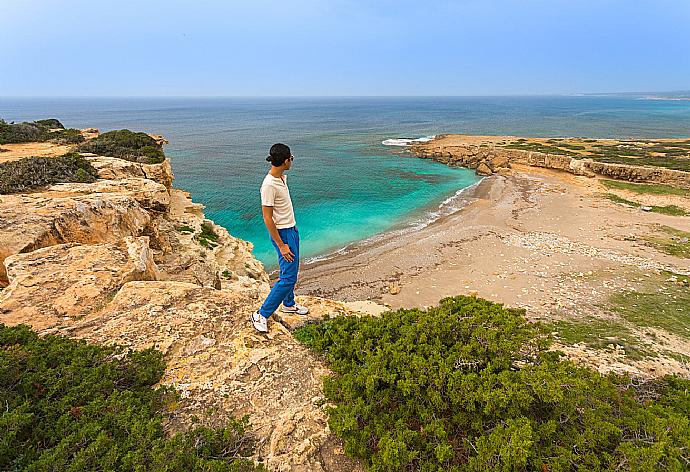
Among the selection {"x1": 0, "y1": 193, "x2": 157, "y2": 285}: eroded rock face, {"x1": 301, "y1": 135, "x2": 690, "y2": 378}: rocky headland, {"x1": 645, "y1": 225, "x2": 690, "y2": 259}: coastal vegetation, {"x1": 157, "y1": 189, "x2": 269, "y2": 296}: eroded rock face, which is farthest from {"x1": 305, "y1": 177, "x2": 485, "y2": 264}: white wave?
{"x1": 645, "y1": 225, "x2": 690, "y2": 259}: coastal vegetation

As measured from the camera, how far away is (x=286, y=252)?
16.5 feet

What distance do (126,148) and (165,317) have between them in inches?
731

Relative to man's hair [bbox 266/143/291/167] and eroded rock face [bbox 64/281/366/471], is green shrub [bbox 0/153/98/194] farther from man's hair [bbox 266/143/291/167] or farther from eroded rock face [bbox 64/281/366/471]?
man's hair [bbox 266/143/291/167]

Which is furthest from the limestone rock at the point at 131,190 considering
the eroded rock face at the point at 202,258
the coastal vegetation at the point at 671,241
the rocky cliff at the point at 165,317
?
the coastal vegetation at the point at 671,241

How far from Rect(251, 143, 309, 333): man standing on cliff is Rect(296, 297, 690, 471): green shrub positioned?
125 cm

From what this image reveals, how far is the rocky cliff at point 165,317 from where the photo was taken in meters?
3.75

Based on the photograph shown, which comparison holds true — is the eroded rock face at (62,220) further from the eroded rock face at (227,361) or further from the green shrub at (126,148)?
the green shrub at (126,148)

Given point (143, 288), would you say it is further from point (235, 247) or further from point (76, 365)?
point (235, 247)

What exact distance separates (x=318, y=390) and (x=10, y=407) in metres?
3.11

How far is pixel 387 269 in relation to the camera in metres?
18.4

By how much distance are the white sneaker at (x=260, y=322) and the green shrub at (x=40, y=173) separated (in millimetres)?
9099

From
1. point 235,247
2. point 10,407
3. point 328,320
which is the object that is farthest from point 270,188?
point 235,247

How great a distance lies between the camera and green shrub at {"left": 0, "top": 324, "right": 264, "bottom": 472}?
2867 millimetres

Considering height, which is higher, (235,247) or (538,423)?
(538,423)
